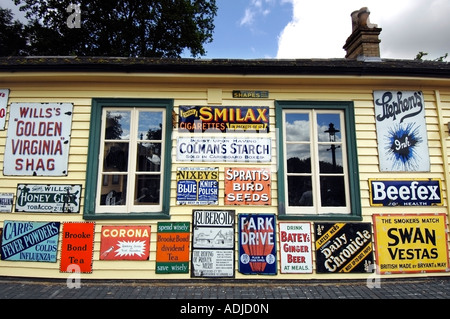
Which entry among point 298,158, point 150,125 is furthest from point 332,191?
point 150,125

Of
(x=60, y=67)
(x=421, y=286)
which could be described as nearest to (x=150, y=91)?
(x=60, y=67)

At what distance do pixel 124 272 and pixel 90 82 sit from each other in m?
3.48

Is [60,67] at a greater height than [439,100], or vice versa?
[60,67]

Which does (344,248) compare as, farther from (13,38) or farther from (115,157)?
(13,38)

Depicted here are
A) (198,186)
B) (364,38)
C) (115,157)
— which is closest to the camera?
(198,186)

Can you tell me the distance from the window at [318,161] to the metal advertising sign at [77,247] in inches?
130

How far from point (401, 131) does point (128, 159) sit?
5039mm

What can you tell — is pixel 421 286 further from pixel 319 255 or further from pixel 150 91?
pixel 150 91

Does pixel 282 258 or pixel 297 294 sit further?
pixel 282 258

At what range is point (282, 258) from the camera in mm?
4535

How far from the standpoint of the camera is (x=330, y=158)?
488 cm

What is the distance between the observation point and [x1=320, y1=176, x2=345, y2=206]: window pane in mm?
4758
